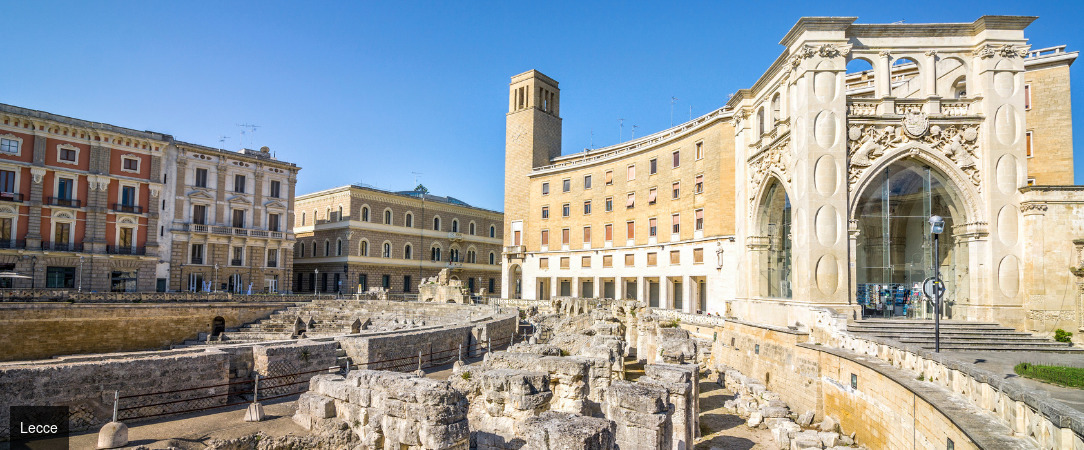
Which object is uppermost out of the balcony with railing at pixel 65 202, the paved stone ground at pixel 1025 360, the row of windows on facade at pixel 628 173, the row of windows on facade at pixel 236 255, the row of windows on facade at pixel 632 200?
the row of windows on facade at pixel 628 173

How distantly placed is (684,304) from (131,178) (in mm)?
35880

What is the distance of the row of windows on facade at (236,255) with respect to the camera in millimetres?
41391

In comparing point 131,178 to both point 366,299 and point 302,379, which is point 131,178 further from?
point 302,379

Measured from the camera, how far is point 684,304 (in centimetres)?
3819

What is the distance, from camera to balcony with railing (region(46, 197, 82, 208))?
3516cm

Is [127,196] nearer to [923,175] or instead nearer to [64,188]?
[64,188]

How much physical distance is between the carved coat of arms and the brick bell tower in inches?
1258

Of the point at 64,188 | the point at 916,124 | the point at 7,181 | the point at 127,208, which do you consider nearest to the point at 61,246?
the point at 64,188

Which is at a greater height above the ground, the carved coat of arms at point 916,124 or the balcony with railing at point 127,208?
the carved coat of arms at point 916,124

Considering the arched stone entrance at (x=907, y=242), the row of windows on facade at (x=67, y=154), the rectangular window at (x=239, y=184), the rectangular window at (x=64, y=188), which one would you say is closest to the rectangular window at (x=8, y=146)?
the row of windows on facade at (x=67, y=154)

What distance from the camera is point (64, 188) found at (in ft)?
118

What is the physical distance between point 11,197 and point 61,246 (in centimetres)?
357

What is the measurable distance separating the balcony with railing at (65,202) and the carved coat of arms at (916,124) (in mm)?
43362

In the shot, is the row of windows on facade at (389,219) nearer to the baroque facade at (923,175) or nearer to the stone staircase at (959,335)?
the baroque facade at (923,175)
